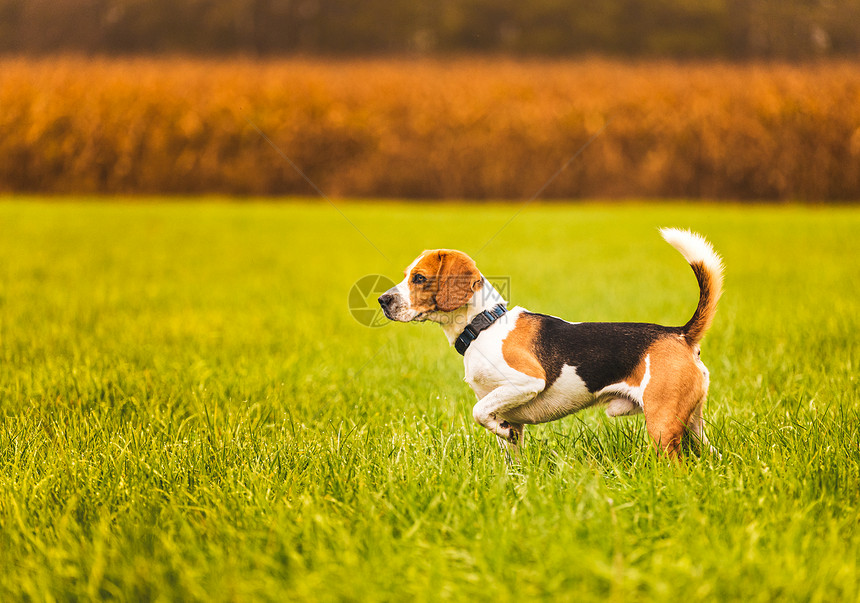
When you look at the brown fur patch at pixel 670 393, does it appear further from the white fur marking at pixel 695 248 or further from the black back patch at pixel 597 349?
the white fur marking at pixel 695 248

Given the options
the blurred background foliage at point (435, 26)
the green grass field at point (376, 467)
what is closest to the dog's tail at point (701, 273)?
the green grass field at point (376, 467)

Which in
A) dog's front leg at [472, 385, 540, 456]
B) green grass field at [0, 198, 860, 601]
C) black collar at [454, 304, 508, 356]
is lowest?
green grass field at [0, 198, 860, 601]

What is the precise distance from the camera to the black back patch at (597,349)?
2166mm

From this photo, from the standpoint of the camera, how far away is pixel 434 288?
90.4 inches

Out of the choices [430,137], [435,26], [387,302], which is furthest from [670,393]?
[435,26]

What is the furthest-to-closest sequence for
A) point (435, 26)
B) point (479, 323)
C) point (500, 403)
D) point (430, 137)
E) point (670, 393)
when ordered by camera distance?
point (435, 26)
point (430, 137)
point (479, 323)
point (500, 403)
point (670, 393)

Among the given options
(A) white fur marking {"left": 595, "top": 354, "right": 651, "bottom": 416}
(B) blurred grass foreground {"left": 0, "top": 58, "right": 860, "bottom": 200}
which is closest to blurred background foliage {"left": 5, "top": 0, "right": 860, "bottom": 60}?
(B) blurred grass foreground {"left": 0, "top": 58, "right": 860, "bottom": 200}

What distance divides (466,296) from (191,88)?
13.4 meters

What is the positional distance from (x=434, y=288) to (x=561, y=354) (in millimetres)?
470

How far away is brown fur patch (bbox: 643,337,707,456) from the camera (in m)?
2.08

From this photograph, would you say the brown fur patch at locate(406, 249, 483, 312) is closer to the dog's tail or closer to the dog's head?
the dog's head

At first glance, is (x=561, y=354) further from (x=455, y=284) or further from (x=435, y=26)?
(x=435, y=26)

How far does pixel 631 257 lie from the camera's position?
7.85 metres

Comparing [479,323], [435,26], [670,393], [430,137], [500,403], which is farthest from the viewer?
[435,26]
